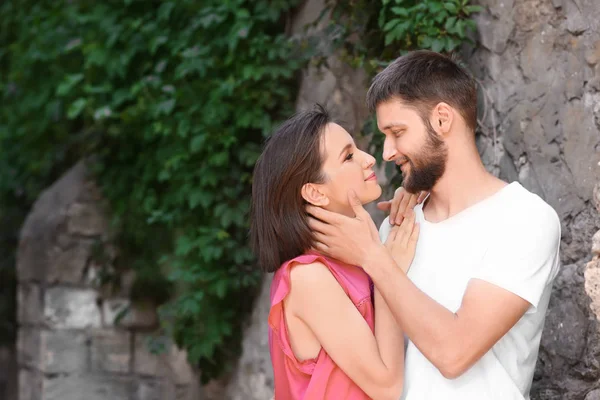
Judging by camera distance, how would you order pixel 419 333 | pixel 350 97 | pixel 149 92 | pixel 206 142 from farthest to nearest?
pixel 149 92 < pixel 206 142 < pixel 350 97 < pixel 419 333

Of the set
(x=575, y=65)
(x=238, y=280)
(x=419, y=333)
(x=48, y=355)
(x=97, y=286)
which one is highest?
(x=575, y=65)

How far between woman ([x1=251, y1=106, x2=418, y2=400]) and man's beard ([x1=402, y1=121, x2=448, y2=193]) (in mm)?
105

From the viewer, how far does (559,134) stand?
8.73ft

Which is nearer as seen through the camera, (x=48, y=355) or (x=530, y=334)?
(x=530, y=334)

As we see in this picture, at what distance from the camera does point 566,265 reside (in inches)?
104

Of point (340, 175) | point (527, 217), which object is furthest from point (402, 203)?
point (527, 217)

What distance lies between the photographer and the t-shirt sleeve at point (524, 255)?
2127mm

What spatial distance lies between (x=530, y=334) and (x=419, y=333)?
0.35m

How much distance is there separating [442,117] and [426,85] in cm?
10

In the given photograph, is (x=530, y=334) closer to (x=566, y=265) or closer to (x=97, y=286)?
(x=566, y=265)

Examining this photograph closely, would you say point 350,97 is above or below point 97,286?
above

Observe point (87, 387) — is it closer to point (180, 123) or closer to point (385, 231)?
point (180, 123)

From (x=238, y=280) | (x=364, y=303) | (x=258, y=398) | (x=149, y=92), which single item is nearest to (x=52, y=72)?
(x=149, y=92)

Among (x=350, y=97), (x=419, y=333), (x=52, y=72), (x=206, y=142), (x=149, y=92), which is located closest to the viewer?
(x=419, y=333)
